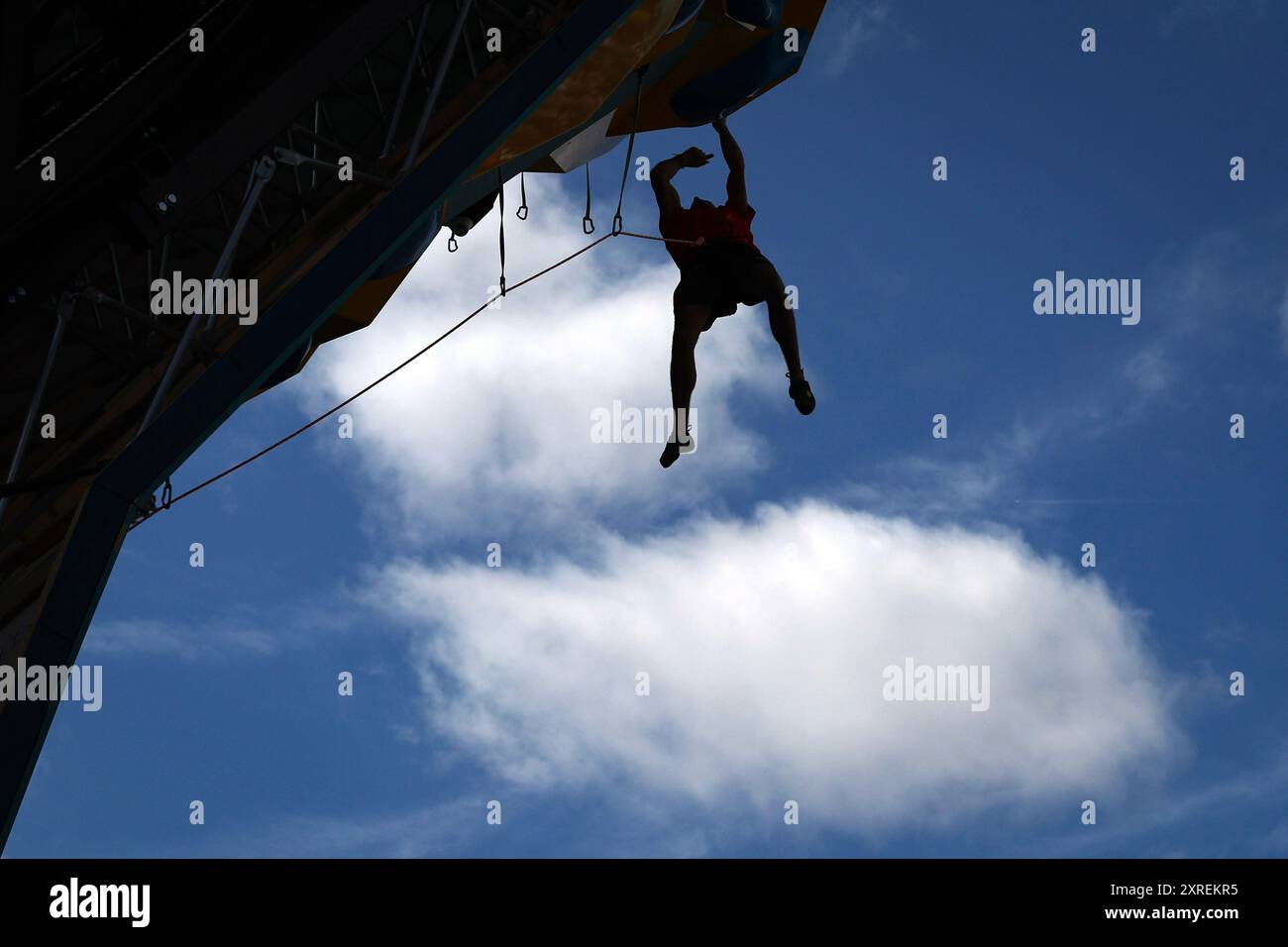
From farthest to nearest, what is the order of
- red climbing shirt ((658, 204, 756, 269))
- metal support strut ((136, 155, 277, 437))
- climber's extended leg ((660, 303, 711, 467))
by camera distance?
red climbing shirt ((658, 204, 756, 269)) < climber's extended leg ((660, 303, 711, 467)) < metal support strut ((136, 155, 277, 437))

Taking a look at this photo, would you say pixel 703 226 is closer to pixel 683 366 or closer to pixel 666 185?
pixel 666 185

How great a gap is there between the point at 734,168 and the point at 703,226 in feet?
2.08

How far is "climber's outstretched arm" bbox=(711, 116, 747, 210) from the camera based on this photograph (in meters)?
10.4

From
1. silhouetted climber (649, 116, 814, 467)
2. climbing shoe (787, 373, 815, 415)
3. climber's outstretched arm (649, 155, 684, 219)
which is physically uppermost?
climber's outstretched arm (649, 155, 684, 219)

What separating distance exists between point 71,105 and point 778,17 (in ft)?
18.0

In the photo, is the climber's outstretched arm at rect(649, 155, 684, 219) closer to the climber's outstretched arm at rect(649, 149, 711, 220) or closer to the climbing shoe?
the climber's outstretched arm at rect(649, 149, 711, 220)

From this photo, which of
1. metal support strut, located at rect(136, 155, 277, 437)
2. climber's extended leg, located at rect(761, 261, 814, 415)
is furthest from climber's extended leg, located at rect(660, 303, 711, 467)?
metal support strut, located at rect(136, 155, 277, 437)

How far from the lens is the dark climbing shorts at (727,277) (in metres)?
10.1

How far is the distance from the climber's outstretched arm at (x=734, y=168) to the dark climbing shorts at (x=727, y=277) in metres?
0.42

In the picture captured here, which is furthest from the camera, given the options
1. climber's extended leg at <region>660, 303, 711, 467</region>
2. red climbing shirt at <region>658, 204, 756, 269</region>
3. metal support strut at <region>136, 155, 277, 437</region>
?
red climbing shirt at <region>658, 204, 756, 269</region>

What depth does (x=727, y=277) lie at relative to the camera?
1010cm
